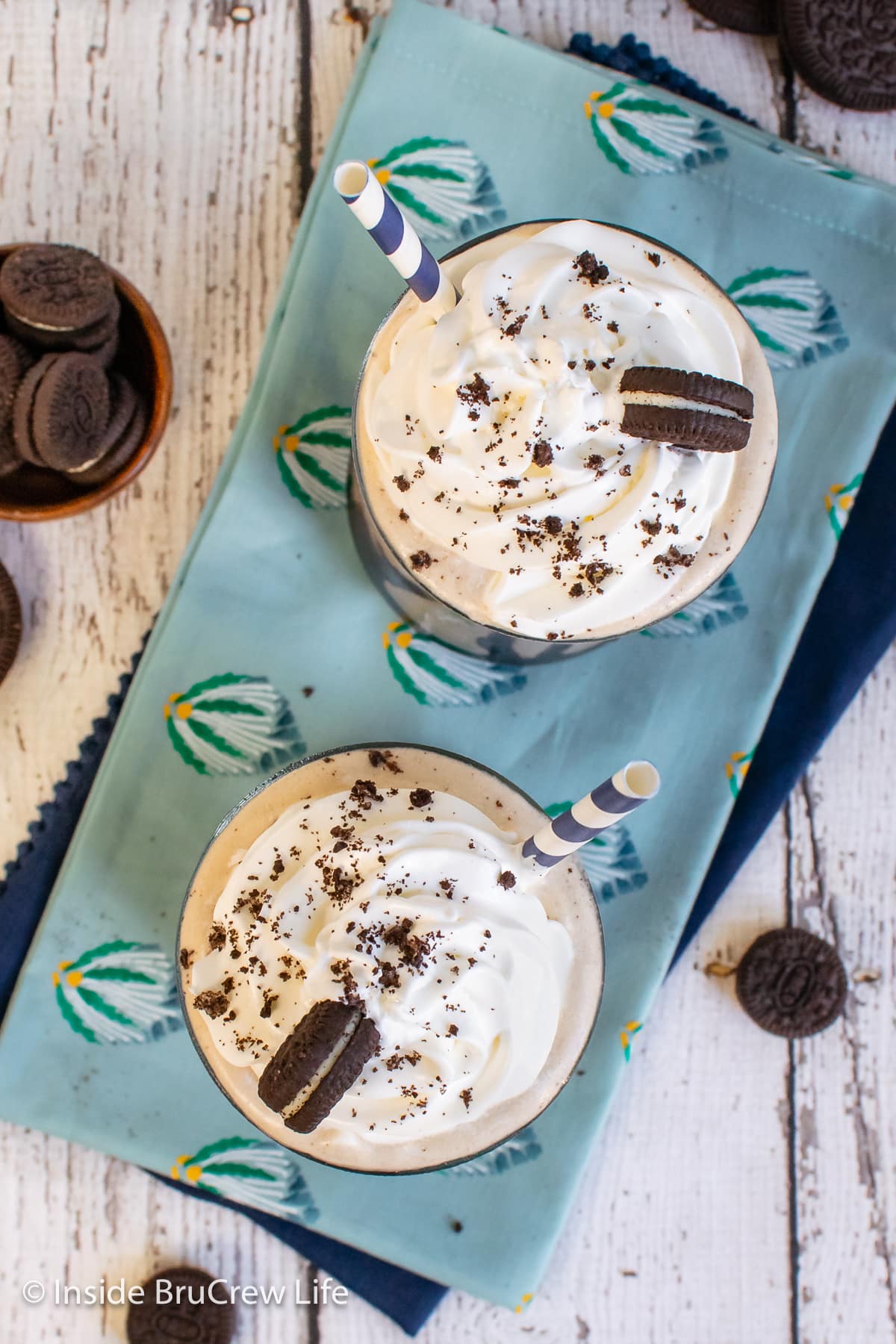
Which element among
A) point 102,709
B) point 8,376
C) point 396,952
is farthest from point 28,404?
point 396,952

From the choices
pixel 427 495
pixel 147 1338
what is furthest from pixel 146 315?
pixel 147 1338

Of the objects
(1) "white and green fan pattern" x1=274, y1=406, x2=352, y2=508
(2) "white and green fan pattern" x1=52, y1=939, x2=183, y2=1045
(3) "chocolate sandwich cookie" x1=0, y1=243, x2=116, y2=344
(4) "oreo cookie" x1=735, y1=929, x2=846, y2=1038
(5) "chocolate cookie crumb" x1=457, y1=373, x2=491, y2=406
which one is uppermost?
(5) "chocolate cookie crumb" x1=457, y1=373, x2=491, y2=406

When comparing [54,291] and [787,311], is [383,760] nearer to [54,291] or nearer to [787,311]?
[54,291]

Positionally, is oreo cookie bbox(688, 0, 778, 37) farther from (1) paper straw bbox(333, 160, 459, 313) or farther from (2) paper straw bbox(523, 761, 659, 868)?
(2) paper straw bbox(523, 761, 659, 868)

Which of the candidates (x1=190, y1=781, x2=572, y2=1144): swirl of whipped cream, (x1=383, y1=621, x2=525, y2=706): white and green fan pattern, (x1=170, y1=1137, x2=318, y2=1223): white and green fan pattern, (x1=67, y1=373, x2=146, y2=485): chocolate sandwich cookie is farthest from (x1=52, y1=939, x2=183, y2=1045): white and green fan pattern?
(x1=67, y1=373, x2=146, y2=485): chocolate sandwich cookie

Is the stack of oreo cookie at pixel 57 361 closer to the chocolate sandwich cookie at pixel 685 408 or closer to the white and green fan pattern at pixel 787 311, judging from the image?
the chocolate sandwich cookie at pixel 685 408

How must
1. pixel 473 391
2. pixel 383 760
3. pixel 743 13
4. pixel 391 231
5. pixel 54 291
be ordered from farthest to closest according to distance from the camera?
pixel 743 13
pixel 54 291
pixel 383 760
pixel 473 391
pixel 391 231
